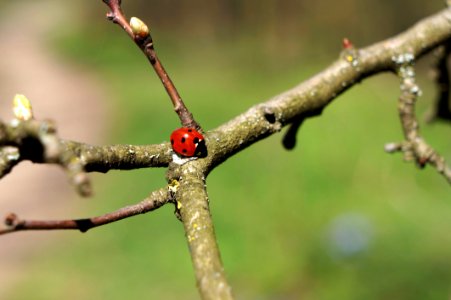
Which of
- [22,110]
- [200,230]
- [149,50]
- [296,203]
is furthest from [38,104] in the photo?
[200,230]

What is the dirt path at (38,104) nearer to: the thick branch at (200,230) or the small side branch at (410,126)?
the small side branch at (410,126)

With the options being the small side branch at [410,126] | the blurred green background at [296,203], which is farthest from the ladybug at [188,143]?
the blurred green background at [296,203]

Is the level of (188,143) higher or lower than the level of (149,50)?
lower

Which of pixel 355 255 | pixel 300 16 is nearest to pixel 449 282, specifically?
pixel 355 255

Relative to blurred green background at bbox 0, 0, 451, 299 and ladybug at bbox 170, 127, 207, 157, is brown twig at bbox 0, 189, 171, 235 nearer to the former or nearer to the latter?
ladybug at bbox 170, 127, 207, 157

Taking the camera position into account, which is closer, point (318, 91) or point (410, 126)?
point (318, 91)

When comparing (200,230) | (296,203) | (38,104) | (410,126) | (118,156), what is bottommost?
(200,230)

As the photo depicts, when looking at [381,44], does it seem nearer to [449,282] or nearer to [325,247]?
[449,282]

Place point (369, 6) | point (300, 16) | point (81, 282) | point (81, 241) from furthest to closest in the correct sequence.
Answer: point (300, 16) → point (369, 6) → point (81, 241) → point (81, 282)

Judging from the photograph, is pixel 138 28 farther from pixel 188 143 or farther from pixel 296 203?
pixel 296 203
